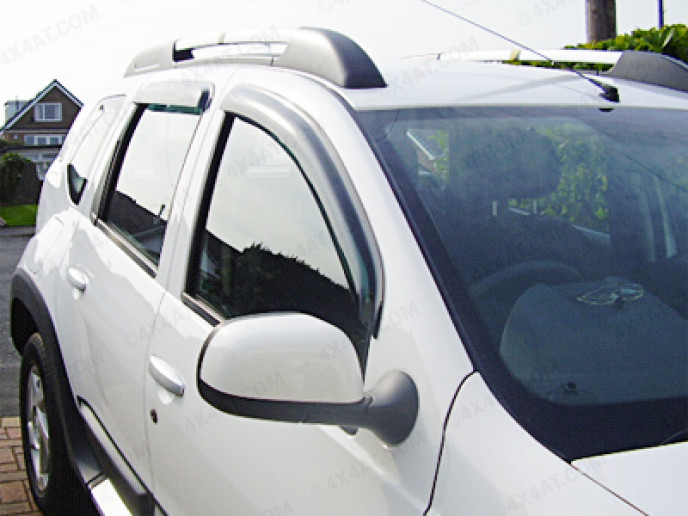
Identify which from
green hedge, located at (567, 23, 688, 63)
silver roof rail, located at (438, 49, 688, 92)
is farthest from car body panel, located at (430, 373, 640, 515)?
green hedge, located at (567, 23, 688, 63)

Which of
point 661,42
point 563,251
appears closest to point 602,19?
point 661,42

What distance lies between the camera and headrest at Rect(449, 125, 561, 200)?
2031 millimetres

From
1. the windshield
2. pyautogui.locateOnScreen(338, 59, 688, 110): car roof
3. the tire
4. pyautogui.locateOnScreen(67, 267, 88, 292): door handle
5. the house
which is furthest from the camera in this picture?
the house

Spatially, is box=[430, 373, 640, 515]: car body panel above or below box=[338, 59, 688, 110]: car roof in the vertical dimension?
below

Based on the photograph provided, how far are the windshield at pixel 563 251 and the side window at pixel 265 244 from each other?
0.25 metres

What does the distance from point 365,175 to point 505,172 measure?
0.37 metres

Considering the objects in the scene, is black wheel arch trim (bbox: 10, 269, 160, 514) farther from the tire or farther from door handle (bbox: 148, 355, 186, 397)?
door handle (bbox: 148, 355, 186, 397)

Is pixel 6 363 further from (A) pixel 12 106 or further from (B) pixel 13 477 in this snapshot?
(A) pixel 12 106

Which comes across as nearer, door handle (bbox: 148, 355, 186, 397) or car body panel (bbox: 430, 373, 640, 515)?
car body panel (bbox: 430, 373, 640, 515)

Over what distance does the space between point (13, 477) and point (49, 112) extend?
63059mm

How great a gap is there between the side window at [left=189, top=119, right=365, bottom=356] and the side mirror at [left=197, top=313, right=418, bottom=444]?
0.98 ft

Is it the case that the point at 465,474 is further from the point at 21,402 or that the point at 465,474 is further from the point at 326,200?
the point at 21,402

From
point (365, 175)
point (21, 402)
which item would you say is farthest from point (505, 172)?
point (21, 402)

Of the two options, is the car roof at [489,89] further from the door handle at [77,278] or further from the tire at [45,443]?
the tire at [45,443]
